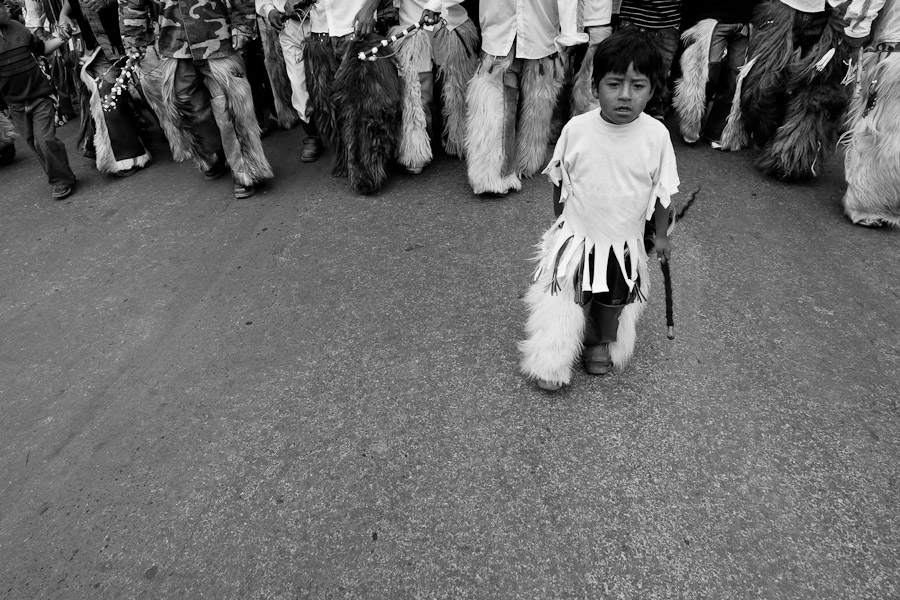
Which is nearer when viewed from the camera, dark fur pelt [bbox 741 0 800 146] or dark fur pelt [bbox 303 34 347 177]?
dark fur pelt [bbox 741 0 800 146]

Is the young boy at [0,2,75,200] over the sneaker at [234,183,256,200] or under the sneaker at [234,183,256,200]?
over

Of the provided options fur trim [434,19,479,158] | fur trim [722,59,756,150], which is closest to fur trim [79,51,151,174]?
fur trim [434,19,479,158]

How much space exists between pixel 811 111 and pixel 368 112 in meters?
3.11

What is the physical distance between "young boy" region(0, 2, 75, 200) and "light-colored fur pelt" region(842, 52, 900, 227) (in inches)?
233

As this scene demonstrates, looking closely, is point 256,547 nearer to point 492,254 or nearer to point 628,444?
point 628,444

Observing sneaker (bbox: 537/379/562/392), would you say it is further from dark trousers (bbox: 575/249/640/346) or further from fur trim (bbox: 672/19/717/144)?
fur trim (bbox: 672/19/717/144)

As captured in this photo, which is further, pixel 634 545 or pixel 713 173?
pixel 713 173

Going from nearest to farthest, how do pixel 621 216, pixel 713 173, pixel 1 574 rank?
pixel 1 574 < pixel 621 216 < pixel 713 173

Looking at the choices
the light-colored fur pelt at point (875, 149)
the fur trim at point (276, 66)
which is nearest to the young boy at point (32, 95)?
the fur trim at point (276, 66)

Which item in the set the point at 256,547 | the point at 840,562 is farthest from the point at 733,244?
the point at 256,547

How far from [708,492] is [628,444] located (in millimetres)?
326

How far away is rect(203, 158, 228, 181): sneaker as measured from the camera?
181 inches

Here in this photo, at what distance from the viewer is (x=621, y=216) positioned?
83.4 inches

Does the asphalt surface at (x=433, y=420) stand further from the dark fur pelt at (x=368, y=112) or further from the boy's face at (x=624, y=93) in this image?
the boy's face at (x=624, y=93)
